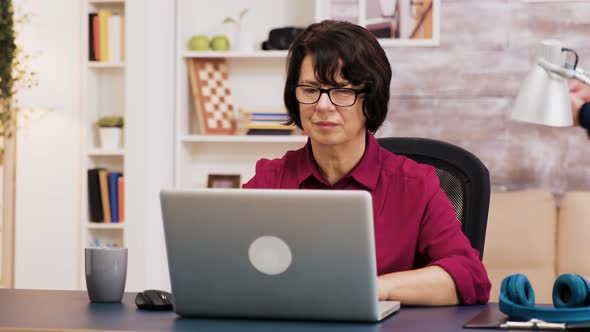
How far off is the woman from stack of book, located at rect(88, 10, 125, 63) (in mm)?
2673

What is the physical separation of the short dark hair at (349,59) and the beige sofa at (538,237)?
2.27 meters

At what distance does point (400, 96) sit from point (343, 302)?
3.09 m

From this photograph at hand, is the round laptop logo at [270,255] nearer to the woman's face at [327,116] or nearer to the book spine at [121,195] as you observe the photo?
the woman's face at [327,116]

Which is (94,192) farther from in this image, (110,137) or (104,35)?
(104,35)

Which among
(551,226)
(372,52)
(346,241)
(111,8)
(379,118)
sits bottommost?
(551,226)

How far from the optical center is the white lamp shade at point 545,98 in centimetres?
215

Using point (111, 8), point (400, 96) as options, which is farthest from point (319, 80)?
point (111, 8)

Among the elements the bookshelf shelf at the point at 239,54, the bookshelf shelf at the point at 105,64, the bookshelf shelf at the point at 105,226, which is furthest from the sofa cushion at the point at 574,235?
the bookshelf shelf at the point at 105,64

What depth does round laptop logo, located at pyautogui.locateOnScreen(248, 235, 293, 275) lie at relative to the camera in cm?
149

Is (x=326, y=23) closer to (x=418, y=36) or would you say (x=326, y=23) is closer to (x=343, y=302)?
(x=343, y=302)

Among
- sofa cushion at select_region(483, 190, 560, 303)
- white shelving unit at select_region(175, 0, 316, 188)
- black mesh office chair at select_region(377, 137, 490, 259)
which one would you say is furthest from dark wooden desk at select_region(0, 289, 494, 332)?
white shelving unit at select_region(175, 0, 316, 188)

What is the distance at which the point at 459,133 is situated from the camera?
448cm

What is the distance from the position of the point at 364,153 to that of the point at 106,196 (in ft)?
9.11

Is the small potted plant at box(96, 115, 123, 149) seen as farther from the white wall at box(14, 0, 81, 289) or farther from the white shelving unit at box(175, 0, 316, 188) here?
the white shelving unit at box(175, 0, 316, 188)
